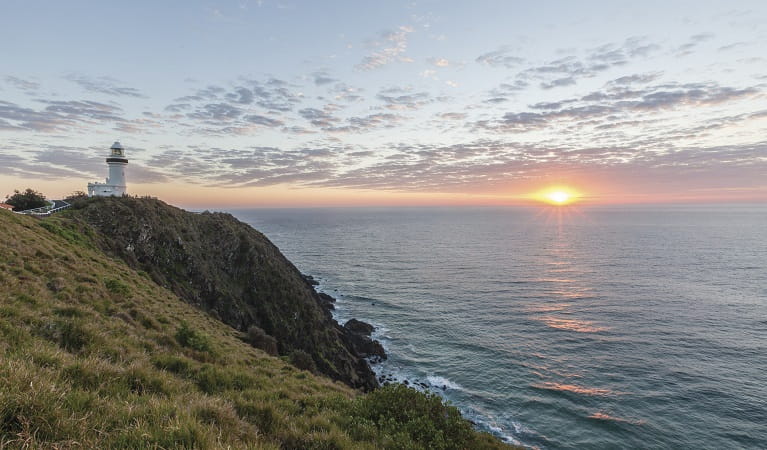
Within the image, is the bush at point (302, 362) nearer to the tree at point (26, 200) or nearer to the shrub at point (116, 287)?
the shrub at point (116, 287)

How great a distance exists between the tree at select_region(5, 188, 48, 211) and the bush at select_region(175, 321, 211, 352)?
39.4 m

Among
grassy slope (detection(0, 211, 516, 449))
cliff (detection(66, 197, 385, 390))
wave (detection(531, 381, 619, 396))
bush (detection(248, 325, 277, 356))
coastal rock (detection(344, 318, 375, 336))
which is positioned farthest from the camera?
coastal rock (detection(344, 318, 375, 336))

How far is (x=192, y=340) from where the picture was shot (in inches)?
548

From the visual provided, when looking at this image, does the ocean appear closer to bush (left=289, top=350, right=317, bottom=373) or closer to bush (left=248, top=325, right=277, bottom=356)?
bush (left=289, top=350, right=317, bottom=373)

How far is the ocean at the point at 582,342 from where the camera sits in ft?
102

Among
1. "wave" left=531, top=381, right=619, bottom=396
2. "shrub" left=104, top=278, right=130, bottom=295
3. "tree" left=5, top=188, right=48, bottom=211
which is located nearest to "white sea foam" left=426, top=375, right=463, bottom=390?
"wave" left=531, top=381, right=619, bottom=396

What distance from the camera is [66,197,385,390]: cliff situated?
3344 centimetres

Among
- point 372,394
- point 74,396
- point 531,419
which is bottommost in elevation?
point 531,419

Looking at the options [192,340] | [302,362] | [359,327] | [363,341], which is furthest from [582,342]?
[192,340]

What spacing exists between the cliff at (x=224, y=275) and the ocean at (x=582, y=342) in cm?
790

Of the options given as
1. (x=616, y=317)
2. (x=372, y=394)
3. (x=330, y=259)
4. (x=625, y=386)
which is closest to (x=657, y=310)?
(x=616, y=317)

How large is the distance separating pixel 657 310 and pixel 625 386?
96.8 feet

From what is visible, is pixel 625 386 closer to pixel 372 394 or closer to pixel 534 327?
pixel 534 327

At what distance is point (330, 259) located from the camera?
11100 centimetres
